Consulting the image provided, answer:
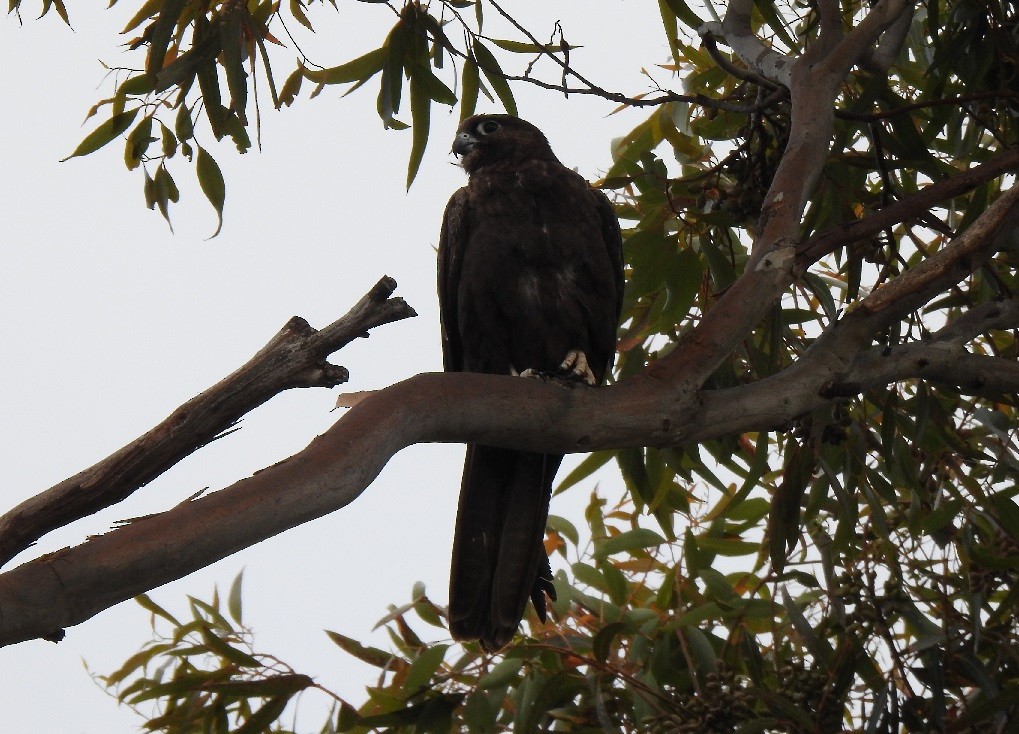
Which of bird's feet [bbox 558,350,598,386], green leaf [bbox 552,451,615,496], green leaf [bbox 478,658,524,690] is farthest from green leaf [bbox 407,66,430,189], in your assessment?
green leaf [bbox 478,658,524,690]

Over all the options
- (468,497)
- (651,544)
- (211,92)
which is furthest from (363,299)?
(651,544)

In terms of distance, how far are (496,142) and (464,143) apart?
0.12 metres

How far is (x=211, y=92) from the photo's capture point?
2.50 m

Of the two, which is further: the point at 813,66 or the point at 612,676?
the point at 612,676

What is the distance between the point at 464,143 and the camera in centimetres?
342

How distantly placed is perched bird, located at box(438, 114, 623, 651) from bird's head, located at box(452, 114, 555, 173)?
0.02 m

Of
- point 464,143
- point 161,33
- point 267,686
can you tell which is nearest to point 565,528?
point 267,686

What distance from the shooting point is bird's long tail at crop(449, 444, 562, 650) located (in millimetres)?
2672

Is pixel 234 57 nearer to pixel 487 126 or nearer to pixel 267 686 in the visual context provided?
pixel 487 126

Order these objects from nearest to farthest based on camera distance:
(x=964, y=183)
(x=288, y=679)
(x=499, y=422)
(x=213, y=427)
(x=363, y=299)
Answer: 1. (x=213, y=427)
2. (x=363, y=299)
3. (x=499, y=422)
4. (x=964, y=183)
5. (x=288, y=679)

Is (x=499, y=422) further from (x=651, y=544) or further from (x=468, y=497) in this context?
(x=651, y=544)

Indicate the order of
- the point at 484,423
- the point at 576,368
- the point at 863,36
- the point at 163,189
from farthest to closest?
the point at 576,368 → the point at 163,189 → the point at 863,36 → the point at 484,423

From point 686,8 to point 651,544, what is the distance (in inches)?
58.0

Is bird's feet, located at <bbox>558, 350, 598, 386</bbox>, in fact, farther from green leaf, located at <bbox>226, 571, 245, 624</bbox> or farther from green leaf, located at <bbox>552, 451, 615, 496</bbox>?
green leaf, located at <bbox>226, 571, 245, 624</bbox>
